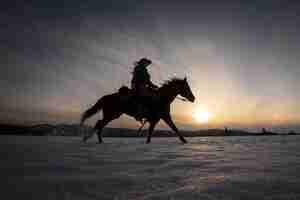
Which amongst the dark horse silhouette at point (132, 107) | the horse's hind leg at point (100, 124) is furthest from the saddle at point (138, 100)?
the horse's hind leg at point (100, 124)

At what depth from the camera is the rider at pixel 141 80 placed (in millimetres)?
9203

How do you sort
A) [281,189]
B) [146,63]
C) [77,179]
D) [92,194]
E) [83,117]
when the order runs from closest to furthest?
[92,194] < [281,189] < [77,179] < [146,63] < [83,117]

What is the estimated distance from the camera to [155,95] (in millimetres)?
9586

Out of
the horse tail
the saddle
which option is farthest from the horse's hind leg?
the saddle

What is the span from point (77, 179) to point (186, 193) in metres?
0.91

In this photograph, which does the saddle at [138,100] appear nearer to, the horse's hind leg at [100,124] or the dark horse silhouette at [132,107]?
the dark horse silhouette at [132,107]

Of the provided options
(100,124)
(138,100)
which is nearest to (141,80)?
(138,100)

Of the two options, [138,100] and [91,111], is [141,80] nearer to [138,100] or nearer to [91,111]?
[138,100]

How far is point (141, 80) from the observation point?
920cm

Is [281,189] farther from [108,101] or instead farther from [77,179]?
[108,101]

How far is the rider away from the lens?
920cm

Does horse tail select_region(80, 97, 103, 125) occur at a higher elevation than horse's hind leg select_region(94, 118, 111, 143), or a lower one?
higher

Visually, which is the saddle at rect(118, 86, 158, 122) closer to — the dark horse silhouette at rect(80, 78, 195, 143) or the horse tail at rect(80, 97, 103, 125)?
the dark horse silhouette at rect(80, 78, 195, 143)

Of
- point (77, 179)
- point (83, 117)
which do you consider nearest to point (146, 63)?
point (83, 117)
